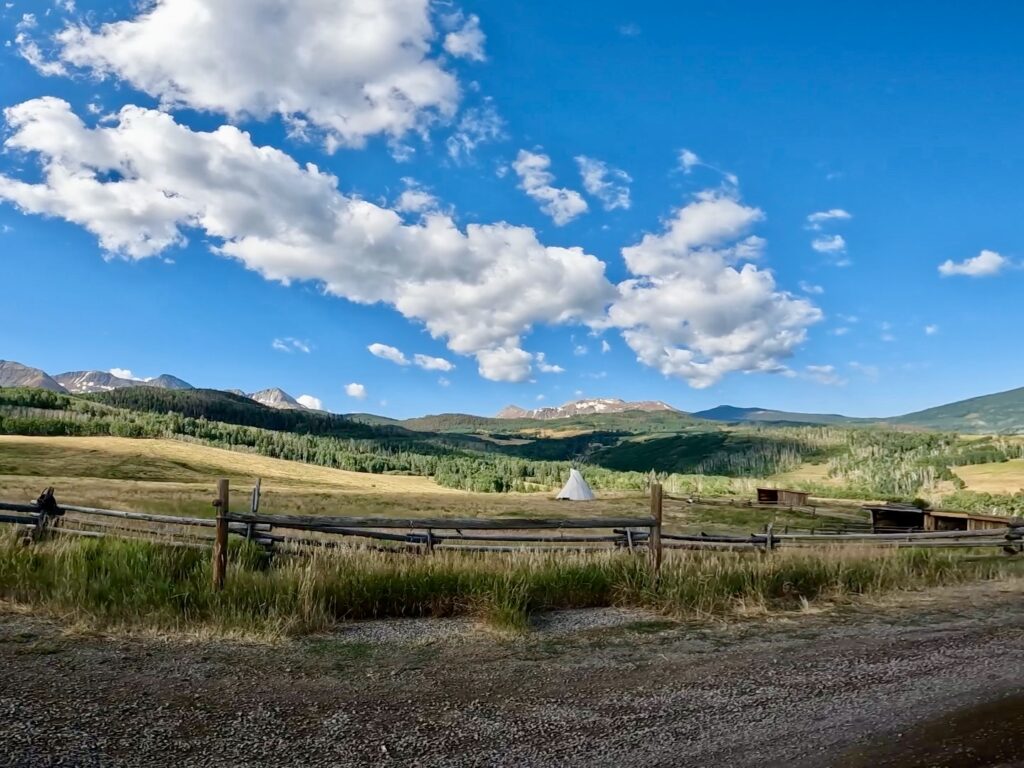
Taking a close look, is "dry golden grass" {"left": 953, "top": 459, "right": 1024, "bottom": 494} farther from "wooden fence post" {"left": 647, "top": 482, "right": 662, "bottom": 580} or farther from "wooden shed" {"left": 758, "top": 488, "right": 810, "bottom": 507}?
"wooden fence post" {"left": 647, "top": 482, "right": 662, "bottom": 580}

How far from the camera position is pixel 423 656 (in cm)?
721

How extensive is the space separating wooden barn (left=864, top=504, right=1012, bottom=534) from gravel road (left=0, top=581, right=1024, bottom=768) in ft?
88.7

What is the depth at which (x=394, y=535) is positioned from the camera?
15.6 m

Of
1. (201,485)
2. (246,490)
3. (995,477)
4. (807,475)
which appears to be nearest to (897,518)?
(246,490)

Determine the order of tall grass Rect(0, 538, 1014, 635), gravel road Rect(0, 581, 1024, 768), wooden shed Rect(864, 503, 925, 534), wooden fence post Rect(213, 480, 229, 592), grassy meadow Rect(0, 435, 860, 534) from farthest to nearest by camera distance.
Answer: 1. grassy meadow Rect(0, 435, 860, 534)
2. wooden shed Rect(864, 503, 925, 534)
3. wooden fence post Rect(213, 480, 229, 592)
4. tall grass Rect(0, 538, 1014, 635)
5. gravel road Rect(0, 581, 1024, 768)

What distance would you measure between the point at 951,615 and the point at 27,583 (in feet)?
39.9

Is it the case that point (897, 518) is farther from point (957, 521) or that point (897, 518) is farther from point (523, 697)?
point (523, 697)

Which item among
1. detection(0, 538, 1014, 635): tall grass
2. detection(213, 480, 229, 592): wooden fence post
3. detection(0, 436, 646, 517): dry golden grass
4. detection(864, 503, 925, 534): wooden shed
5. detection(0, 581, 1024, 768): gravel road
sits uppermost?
detection(213, 480, 229, 592): wooden fence post

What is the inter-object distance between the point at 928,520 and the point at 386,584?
3292 cm

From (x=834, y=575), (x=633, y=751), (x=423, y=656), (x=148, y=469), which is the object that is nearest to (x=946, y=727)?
(x=633, y=751)

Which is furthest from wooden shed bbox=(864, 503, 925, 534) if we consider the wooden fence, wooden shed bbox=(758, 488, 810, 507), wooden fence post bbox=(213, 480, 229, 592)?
wooden fence post bbox=(213, 480, 229, 592)

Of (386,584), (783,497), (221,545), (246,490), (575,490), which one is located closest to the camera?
(221,545)

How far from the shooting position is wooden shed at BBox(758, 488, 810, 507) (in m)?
59.8

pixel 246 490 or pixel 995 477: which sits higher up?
pixel 995 477
